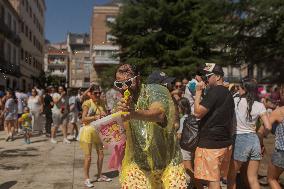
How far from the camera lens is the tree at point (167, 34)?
2756 cm

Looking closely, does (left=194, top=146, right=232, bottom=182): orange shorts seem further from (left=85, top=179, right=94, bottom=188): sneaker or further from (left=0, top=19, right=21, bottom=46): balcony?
(left=0, top=19, right=21, bottom=46): balcony

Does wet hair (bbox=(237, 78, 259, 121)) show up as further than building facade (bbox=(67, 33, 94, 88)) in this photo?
No

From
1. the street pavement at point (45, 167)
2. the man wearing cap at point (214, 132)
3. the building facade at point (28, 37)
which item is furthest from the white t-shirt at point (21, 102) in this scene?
the building facade at point (28, 37)

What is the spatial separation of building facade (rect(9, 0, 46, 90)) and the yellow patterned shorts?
136 ft

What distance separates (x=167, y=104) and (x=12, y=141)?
10699mm

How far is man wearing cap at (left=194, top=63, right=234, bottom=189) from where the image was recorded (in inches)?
173

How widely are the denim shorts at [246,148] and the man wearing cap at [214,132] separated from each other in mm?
806

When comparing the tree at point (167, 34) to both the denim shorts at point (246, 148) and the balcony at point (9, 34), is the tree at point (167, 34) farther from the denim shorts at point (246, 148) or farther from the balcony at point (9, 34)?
the denim shorts at point (246, 148)

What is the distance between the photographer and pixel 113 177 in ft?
25.8

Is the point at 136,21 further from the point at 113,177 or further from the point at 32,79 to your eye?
the point at 32,79

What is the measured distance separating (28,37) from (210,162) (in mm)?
53087

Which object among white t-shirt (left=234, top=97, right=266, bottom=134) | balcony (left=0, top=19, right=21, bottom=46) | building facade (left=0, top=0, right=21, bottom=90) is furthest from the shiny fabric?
balcony (left=0, top=19, right=21, bottom=46)

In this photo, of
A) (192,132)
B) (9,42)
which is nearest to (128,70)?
(192,132)

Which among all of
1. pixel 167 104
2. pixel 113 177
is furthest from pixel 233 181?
pixel 113 177
